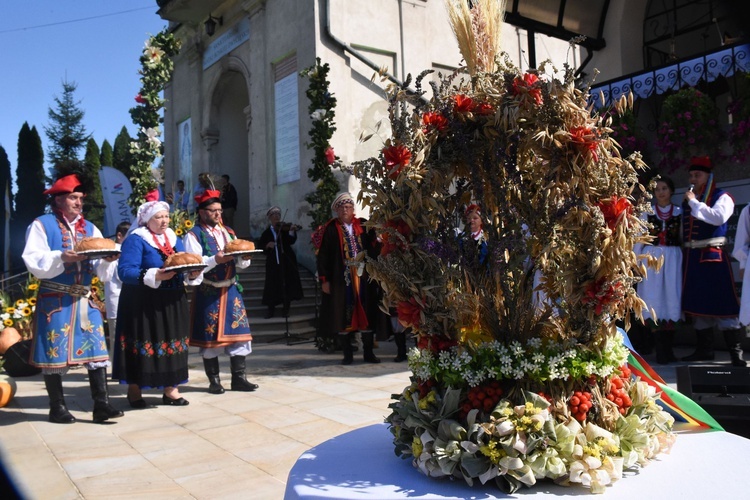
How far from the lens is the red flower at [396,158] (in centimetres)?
202

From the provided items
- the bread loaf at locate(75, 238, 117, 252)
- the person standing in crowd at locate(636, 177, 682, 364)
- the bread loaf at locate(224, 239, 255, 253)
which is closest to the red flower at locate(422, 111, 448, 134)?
the bread loaf at locate(75, 238, 117, 252)

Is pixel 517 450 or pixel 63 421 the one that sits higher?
pixel 517 450

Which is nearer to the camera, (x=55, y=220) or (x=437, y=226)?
(x=437, y=226)

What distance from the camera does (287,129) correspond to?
13.6m

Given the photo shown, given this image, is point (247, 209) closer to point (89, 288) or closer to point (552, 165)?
point (89, 288)

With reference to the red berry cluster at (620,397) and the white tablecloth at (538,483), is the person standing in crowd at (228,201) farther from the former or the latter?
the red berry cluster at (620,397)

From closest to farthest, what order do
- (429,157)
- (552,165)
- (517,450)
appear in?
1. (517,450)
2. (552,165)
3. (429,157)

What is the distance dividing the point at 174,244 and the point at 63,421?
6.14 feet

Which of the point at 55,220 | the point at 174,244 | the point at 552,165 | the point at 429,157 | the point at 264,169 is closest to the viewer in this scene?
the point at 552,165

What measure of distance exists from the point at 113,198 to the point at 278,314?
6420 mm

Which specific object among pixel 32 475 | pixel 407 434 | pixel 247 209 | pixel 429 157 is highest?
pixel 247 209

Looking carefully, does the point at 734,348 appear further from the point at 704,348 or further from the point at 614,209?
the point at 614,209

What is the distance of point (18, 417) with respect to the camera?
5.82 metres

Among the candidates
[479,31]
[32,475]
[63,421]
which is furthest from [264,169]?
[479,31]
